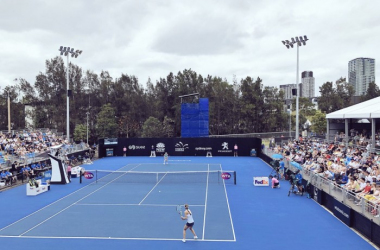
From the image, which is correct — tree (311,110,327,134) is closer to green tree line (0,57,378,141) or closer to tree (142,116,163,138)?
green tree line (0,57,378,141)

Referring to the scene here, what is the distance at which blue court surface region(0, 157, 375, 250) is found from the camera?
1271cm

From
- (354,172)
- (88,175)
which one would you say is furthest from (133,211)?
(354,172)

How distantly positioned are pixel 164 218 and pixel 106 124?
1804 inches

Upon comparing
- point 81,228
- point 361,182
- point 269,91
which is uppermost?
point 269,91

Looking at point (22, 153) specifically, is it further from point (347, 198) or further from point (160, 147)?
point (347, 198)

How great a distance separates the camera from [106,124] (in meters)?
59.3

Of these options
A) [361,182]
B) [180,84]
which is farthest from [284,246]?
[180,84]

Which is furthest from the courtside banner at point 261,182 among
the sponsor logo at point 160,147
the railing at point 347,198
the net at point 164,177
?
the sponsor logo at point 160,147

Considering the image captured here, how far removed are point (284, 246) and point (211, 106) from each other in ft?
183

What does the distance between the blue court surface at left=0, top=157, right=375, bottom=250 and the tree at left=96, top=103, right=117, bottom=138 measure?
34318 mm

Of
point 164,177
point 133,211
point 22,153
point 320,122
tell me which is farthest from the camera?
point 320,122

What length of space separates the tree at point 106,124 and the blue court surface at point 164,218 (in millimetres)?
34318

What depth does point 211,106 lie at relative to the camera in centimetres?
6738

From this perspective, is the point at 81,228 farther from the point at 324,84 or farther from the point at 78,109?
the point at 324,84
